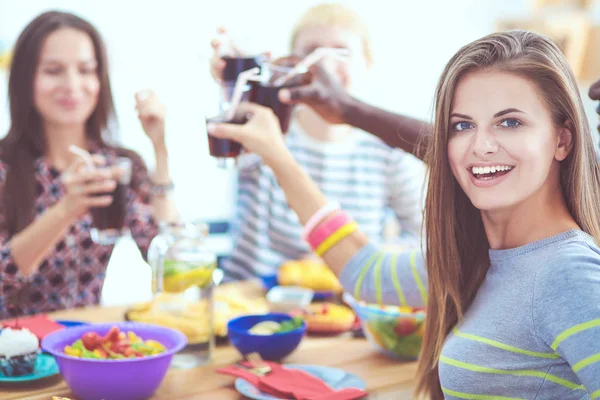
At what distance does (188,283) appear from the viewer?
5.05 feet

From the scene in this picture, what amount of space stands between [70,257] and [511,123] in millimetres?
1629

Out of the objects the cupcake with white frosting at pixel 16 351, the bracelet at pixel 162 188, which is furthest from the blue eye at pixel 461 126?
the bracelet at pixel 162 188

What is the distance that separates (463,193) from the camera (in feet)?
4.17

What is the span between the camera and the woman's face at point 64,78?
2248 mm

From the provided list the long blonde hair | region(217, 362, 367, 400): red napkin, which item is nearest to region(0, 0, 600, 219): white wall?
region(217, 362, 367, 400): red napkin

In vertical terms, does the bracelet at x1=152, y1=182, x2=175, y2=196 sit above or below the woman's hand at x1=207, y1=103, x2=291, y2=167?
below

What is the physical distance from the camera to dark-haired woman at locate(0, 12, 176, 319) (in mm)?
2215

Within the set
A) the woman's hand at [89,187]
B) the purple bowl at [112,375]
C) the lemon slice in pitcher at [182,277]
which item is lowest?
the purple bowl at [112,375]

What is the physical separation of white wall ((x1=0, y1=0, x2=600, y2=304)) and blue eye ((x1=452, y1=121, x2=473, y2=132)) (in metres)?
2.41

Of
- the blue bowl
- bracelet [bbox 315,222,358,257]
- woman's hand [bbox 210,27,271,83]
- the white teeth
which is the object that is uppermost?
woman's hand [bbox 210,27,271,83]

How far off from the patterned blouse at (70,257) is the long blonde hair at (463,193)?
1.27 metres

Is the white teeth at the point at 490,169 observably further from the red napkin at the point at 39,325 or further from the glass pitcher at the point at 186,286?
the red napkin at the point at 39,325

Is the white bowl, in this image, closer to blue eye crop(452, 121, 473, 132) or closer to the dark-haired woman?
the dark-haired woman

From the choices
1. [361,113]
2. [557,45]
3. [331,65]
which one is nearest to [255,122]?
[361,113]
